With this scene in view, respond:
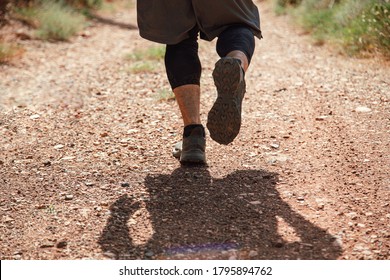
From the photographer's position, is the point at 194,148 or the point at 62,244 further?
the point at 194,148

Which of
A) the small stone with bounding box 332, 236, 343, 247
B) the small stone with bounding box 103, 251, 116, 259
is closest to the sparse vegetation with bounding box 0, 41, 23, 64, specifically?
the small stone with bounding box 103, 251, 116, 259

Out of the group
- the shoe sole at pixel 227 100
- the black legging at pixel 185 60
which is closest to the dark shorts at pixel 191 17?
the black legging at pixel 185 60

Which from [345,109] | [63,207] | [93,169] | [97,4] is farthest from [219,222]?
[97,4]

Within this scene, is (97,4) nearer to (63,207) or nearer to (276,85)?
(276,85)

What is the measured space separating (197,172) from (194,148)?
121mm

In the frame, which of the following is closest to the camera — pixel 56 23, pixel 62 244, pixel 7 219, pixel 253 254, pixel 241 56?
pixel 253 254

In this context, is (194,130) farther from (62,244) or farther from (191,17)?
(62,244)

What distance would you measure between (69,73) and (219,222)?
3.69m

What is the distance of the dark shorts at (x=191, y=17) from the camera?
2939 millimetres

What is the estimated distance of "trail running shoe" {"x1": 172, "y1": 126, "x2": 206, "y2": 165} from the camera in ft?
10.4

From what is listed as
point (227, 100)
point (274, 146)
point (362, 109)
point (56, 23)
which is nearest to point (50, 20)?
point (56, 23)

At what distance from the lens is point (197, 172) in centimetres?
317

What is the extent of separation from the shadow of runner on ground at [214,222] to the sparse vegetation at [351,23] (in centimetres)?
286

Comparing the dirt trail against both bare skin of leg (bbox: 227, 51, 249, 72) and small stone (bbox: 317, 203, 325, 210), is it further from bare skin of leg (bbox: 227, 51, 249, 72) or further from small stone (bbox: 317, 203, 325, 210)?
bare skin of leg (bbox: 227, 51, 249, 72)
